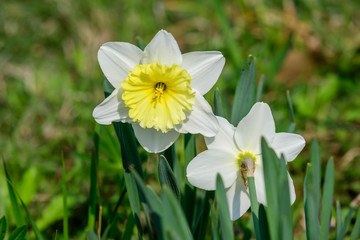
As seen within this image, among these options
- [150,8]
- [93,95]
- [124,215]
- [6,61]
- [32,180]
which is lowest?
[124,215]

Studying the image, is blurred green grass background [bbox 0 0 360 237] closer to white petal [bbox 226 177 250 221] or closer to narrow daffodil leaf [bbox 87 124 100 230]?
narrow daffodil leaf [bbox 87 124 100 230]

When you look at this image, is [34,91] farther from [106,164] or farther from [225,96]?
[225,96]

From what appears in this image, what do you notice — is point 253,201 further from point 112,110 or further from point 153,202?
point 112,110

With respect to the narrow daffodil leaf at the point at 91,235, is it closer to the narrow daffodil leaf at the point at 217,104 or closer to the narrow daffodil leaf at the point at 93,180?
the narrow daffodil leaf at the point at 93,180

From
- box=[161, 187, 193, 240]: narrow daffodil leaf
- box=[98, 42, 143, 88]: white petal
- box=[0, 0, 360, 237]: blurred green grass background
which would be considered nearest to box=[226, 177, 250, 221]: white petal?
box=[161, 187, 193, 240]: narrow daffodil leaf

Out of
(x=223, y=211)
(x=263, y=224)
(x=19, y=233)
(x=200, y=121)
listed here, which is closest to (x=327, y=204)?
(x=263, y=224)

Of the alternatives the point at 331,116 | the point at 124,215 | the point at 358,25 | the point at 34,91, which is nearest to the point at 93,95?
the point at 34,91
